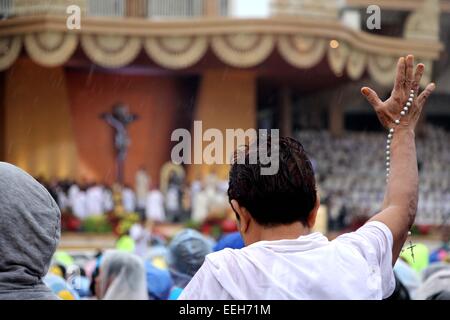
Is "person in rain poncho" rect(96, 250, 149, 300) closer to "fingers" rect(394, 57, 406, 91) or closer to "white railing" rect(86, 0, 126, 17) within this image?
"fingers" rect(394, 57, 406, 91)

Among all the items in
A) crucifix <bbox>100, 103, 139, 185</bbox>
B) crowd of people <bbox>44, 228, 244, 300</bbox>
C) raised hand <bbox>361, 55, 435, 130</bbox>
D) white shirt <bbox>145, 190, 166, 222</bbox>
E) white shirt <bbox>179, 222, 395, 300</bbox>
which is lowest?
white shirt <bbox>145, 190, 166, 222</bbox>

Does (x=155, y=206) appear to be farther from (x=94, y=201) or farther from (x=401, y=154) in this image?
(x=401, y=154)

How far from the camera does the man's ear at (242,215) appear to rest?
5.90ft

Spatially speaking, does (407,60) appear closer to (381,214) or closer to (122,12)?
(381,214)

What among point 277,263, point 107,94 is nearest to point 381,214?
point 277,263

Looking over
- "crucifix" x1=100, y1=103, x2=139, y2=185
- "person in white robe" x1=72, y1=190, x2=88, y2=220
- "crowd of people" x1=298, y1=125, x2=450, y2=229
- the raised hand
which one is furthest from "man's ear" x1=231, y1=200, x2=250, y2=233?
"crucifix" x1=100, y1=103, x2=139, y2=185

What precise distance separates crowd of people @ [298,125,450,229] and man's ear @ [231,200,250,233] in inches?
715

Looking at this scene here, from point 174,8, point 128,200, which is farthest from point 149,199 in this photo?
point 174,8

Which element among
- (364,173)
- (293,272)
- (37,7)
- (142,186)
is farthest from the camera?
(364,173)

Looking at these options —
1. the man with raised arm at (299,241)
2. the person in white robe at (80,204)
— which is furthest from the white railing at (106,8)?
the man with raised arm at (299,241)

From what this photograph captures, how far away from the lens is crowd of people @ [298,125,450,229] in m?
20.5

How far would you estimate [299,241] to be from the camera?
1752 mm

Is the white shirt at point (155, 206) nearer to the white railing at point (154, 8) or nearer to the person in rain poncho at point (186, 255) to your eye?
the white railing at point (154, 8)

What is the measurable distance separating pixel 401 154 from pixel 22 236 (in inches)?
32.8
